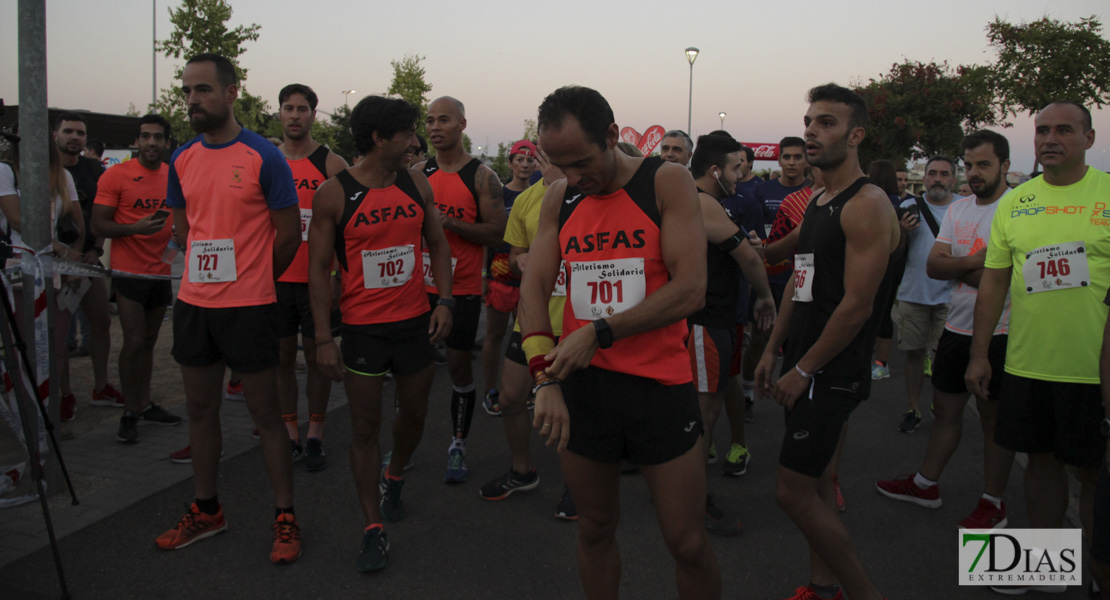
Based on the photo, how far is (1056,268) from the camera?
3.26 m

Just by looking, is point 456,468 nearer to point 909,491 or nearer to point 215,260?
point 215,260

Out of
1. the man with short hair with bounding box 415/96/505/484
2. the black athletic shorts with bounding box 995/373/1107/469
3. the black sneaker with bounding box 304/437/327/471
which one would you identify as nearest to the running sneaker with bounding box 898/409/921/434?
the black athletic shorts with bounding box 995/373/1107/469

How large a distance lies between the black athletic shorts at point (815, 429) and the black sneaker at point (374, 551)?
1949 millimetres

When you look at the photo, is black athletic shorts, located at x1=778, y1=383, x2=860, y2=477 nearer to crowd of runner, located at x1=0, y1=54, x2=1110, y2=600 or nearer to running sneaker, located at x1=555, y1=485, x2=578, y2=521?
crowd of runner, located at x1=0, y1=54, x2=1110, y2=600

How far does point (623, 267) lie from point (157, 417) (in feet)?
15.4

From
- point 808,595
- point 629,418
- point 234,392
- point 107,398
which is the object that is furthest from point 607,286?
point 107,398

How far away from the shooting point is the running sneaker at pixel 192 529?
3752 millimetres

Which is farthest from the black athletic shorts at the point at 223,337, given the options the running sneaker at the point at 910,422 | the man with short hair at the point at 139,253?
the running sneaker at the point at 910,422

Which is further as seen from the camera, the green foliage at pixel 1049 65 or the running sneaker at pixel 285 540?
the green foliage at pixel 1049 65

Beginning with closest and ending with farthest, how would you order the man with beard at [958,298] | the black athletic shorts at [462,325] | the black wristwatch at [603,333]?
the black wristwatch at [603,333]
the man with beard at [958,298]
the black athletic shorts at [462,325]

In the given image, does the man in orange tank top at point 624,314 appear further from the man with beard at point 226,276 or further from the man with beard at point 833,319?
the man with beard at point 226,276

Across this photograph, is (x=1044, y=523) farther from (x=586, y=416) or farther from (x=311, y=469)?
(x=311, y=469)

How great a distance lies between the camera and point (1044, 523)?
3475 millimetres

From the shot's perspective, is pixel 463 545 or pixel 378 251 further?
pixel 463 545
